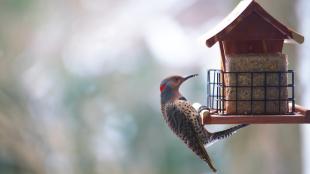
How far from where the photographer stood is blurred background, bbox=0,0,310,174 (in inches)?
128

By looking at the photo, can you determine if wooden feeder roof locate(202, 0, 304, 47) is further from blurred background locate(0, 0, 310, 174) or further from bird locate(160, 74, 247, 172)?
blurred background locate(0, 0, 310, 174)

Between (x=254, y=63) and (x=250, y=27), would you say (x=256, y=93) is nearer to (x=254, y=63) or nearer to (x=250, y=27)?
(x=254, y=63)

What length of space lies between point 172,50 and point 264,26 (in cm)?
142

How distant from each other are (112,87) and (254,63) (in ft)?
4.83

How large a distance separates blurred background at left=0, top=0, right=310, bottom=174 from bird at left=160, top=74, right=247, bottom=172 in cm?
100

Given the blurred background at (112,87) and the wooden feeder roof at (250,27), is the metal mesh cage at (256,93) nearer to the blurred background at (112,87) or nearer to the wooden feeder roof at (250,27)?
the wooden feeder roof at (250,27)

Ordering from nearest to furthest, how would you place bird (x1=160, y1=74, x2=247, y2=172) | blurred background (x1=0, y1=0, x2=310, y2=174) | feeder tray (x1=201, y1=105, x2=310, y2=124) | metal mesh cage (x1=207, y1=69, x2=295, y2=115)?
feeder tray (x1=201, y1=105, x2=310, y2=124) → metal mesh cage (x1=207, y1=69, x2=295, y2=115) → bird (x1=160, y1=74, x2=247, y2=172) → blurred background (x1=0, y1=0, x2=310, y2=174)

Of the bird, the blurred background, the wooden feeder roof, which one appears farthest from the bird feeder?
the blurred background

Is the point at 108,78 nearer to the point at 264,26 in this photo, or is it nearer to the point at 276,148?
the point at 276,148

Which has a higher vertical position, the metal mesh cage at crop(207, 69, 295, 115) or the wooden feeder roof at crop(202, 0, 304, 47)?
the wooden feeder roof at crop(202, 0, 304, 47)

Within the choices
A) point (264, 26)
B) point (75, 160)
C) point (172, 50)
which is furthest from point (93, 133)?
point (264, 26)

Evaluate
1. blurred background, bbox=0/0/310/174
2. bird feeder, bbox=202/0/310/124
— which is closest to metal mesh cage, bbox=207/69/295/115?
bird feeder, bbox=202/0/310/124

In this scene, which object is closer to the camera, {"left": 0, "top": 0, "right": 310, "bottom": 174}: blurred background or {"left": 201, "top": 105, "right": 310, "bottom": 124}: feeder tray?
{"left": 201, "top": 105, "right": 310, "bottom": 124}: feeder tray

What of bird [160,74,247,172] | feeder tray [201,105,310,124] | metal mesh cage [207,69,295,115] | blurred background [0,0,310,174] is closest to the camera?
feeder tray [201,105,310,124]
